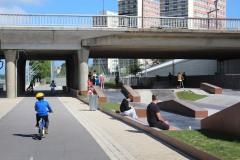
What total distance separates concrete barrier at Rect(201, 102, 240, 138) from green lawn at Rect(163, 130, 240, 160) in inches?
8.7

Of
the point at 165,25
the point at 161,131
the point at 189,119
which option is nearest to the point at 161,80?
the point at 165,25

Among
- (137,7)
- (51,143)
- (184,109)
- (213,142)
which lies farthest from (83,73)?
(137,7)

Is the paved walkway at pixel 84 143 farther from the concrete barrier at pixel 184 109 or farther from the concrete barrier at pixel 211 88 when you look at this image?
the concrete barrier at pixel 211 88

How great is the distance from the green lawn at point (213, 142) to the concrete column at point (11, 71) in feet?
85.4

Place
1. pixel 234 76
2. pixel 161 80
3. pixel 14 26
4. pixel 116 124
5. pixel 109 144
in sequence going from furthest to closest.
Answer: pixel 161 80, pixel 234 76, pixel 14 26, pixel 116 124, pixel 109 144

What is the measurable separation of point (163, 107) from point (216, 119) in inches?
452

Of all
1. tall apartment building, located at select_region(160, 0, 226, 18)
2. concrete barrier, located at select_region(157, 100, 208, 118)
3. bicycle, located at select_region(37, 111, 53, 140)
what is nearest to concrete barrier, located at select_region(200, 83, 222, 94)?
concrete barrier, located at select_region(157, 100, 208, 118)

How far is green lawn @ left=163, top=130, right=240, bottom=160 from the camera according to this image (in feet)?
26.0

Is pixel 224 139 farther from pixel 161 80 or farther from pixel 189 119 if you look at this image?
pixel 161 80

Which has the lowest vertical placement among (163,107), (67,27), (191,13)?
(163,107)

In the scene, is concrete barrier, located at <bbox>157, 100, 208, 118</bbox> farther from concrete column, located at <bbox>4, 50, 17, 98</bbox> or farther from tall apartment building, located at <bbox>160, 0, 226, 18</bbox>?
tall apartment building, located at <bbox>160, 0, 226, 18</bbox>

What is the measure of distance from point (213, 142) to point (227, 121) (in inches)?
58.6

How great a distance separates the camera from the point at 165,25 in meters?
37.8

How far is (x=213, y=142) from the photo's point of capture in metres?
9.36
